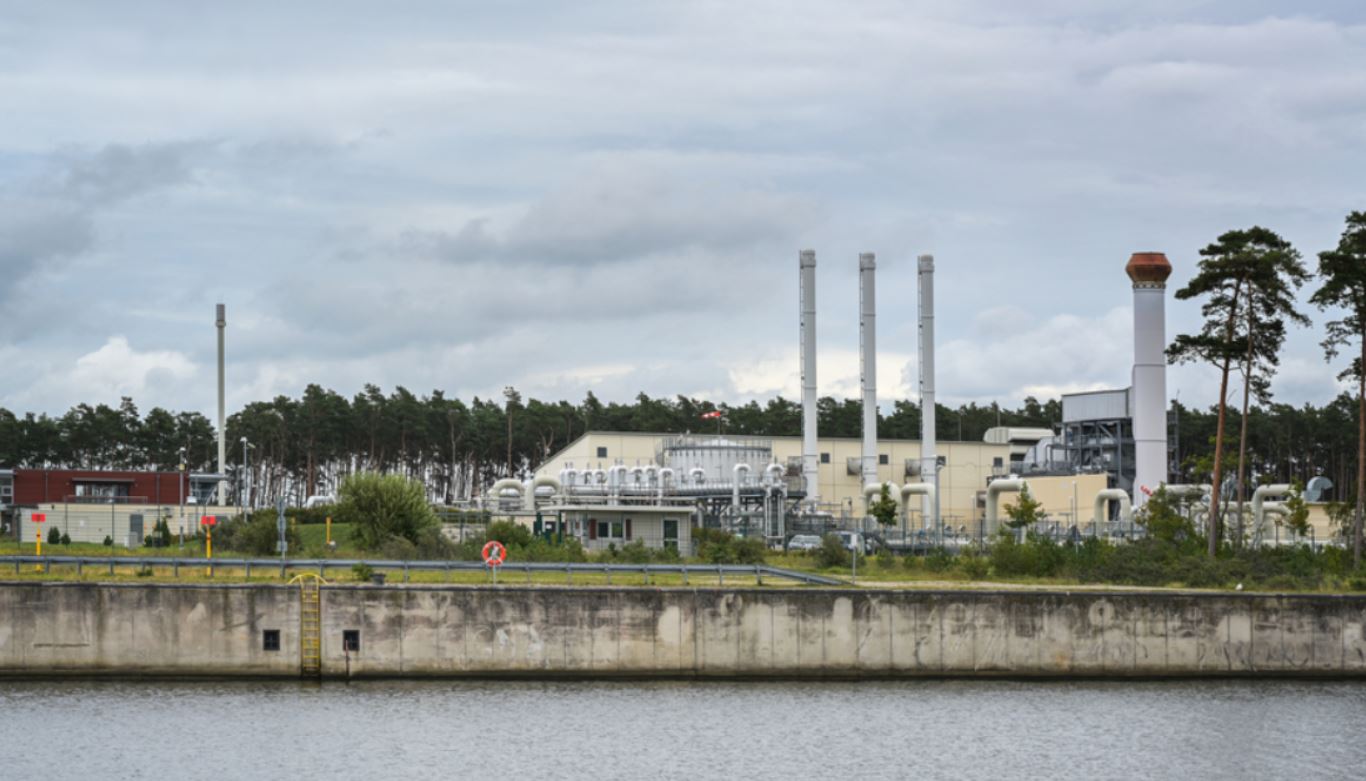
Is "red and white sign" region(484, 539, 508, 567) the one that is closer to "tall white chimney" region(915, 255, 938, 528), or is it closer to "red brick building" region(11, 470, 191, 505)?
"red brick building" region(11, 470, 191, 505)

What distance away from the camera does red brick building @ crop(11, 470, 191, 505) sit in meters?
97.6

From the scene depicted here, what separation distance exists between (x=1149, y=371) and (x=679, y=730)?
229ft

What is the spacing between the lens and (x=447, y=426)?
16538 cm

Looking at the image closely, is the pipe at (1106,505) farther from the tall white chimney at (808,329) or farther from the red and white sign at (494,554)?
the red and white sign at (494,554)

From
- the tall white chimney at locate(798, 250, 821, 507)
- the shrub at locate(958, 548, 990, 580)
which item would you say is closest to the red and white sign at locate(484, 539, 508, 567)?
the shrub at locate(958, 548, 990, 580)

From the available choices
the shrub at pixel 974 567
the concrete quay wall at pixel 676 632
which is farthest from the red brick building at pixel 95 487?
the shrub at pixel 974 567

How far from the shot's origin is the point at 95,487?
10000 centimetres

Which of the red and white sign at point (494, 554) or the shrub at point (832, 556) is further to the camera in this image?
the shrub at point (832, 556)

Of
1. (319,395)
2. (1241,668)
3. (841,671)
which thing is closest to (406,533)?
(841,671)

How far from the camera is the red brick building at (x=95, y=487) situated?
97.6 meters

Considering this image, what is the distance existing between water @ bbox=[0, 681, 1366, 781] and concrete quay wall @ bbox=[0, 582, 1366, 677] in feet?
2.95

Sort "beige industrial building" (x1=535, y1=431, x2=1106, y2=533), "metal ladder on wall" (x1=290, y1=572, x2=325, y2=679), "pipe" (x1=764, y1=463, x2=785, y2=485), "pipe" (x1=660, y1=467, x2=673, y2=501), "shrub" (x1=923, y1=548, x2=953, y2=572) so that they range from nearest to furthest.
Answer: "metal ladder on wall" (x1=290, y1=572, x2=325, y2=679) → "shrub" (x1=923, y1=548, x2=953, y2=572) → "pipe" (x1=660, y1=467, x2=673, y2=501) → "pipe" (x1=764, y1=463, x2=785, y2=485) → "beige industrial building" (x1=535, y1=431, x2=1106, y2=533)

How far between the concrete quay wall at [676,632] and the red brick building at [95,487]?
4343cm

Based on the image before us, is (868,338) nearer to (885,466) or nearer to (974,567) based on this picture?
(885,466)
